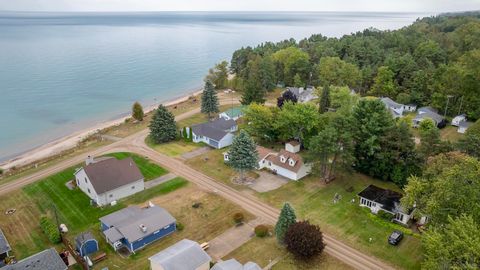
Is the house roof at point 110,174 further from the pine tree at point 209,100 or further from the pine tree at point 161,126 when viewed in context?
the pine tree at point 209,100

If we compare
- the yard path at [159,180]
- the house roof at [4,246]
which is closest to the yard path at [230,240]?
the yard path at [159,180]

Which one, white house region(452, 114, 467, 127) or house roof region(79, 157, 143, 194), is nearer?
house roof region(79, 157, 143, 194)

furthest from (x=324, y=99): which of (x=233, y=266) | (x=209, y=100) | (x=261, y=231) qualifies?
(x=233, y=266)

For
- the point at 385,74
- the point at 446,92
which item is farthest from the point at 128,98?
Answer: the point at 446,92

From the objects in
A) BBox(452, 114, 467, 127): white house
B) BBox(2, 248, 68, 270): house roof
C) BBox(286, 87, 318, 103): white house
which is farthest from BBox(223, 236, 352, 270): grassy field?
BBox(286, 87, 318, 103): white house

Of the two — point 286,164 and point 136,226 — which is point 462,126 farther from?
point 136,226

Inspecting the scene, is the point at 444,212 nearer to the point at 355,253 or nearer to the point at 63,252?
the point at 355,253

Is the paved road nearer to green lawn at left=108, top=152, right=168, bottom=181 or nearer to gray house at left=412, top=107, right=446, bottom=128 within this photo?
green lawn at left=108, top=152, right=168, bottom=181
